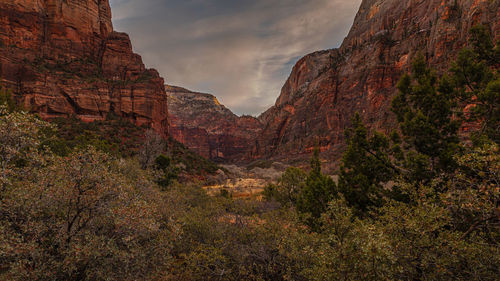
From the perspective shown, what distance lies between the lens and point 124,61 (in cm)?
6247

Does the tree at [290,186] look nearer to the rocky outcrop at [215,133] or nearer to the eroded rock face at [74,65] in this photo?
the eroded rock face at [74,65]

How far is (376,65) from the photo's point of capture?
78.1 m

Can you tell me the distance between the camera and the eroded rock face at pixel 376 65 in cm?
5138

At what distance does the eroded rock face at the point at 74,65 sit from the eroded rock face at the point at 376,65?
205 ft

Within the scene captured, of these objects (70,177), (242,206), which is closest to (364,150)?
(242,206)

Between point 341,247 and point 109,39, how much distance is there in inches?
3159

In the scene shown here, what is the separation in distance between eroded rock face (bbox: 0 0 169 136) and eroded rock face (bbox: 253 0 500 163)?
62.6 meters

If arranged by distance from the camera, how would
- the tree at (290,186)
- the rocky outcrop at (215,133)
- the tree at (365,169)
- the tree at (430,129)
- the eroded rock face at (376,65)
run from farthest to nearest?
1. the rocky outcrop at (215,133)
2. the eroded rock face at (376,65)
3. the tree at (290,186)
4. the tree at (365,169)
5. the tree at (430,129)

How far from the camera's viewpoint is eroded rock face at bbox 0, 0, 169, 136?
142 feet

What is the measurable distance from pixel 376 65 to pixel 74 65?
9658cm

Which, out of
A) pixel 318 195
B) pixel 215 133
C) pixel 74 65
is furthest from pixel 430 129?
pixel 215 133

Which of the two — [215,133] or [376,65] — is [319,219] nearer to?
[376,65]

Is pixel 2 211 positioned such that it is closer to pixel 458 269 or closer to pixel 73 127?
pixel 458 269

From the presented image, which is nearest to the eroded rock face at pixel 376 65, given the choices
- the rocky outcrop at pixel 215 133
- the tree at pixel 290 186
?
the tree at pixel 290 186
